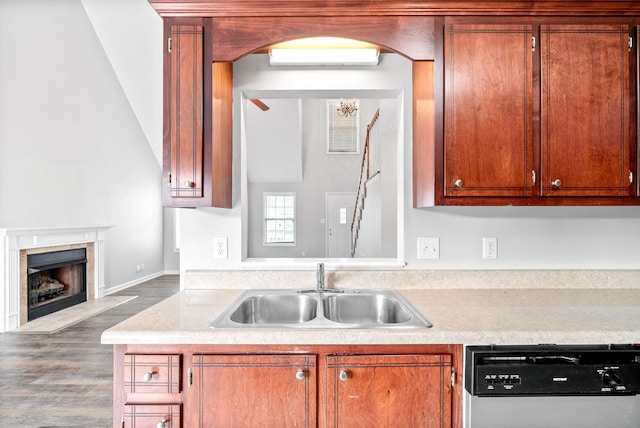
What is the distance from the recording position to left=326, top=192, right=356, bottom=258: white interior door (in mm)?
8648

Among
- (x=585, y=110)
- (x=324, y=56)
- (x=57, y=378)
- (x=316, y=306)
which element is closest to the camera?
(x=585, y=110)

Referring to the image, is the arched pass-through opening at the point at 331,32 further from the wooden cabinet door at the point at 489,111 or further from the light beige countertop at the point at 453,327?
the light beige countertop at the point at 453,327

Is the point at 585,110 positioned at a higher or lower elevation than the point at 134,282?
higher

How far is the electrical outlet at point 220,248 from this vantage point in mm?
2012

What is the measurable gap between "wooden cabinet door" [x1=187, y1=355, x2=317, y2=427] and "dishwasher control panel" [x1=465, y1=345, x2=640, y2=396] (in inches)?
23.3

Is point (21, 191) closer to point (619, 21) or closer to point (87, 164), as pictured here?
point (87, 164)

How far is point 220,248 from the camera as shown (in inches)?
79.2

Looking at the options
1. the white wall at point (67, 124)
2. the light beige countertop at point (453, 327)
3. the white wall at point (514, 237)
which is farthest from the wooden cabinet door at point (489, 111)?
the white wall at point (67, 124)

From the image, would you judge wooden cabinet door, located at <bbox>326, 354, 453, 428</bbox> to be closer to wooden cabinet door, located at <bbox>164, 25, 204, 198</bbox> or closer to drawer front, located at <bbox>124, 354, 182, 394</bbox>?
drawer front, located at <bbox>124, 354, 182, 394</bbox>

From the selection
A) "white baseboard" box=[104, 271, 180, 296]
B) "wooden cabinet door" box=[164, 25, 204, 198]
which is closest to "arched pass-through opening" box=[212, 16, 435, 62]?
"wooden cabinet door" box=[164, 25, 204, 198]

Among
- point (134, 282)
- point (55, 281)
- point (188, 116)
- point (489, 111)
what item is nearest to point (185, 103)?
point (188, 116)

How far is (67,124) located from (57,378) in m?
3.68

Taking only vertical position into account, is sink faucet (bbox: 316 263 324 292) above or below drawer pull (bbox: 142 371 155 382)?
above

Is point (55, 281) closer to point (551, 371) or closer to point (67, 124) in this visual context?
point (67, 124)
